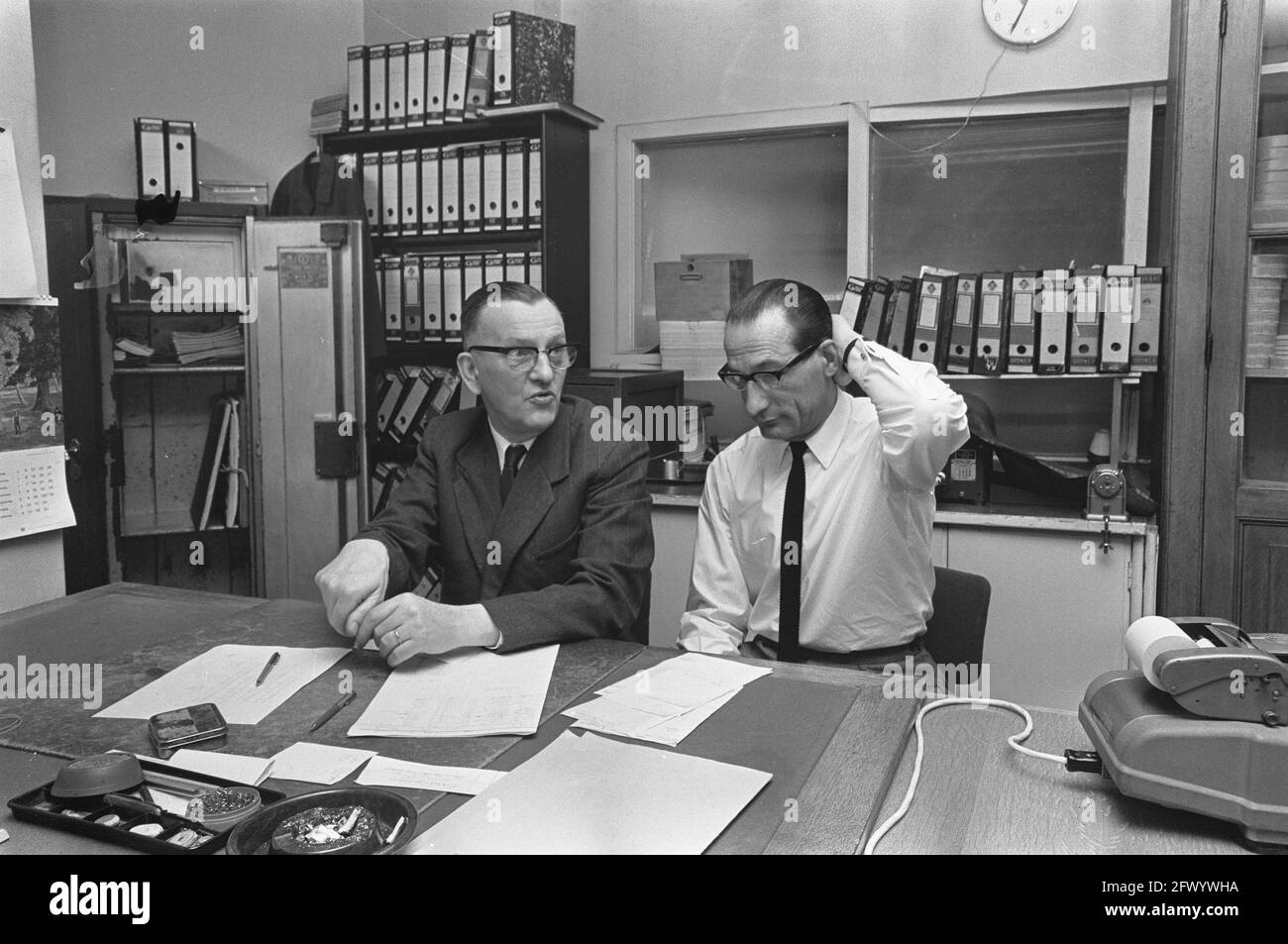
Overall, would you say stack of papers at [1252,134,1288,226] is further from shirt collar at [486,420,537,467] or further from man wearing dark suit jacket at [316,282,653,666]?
shirt collar at [486,420,537,467]

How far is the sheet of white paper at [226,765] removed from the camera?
1.17 m

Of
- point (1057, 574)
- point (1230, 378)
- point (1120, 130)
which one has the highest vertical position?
point (1120, 130)

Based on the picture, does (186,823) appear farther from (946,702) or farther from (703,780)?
(946,702)

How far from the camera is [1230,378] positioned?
8.65 feet

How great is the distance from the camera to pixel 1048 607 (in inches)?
110

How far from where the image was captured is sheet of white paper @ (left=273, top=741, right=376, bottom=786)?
1167 mm

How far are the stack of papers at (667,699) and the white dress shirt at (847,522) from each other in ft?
0.89

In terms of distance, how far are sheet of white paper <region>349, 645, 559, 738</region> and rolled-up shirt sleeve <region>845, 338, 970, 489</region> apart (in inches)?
28.7

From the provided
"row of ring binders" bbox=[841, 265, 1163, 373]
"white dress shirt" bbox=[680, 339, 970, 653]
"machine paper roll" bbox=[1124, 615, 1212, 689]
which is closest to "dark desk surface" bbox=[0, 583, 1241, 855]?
"machine paper roll" bbox=[1124, 615, 1212, 689]

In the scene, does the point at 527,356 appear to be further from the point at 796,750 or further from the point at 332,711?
the point at 796,750

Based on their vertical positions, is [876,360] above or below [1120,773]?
above

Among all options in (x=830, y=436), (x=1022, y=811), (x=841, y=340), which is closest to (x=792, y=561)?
(x=830, y=436)
